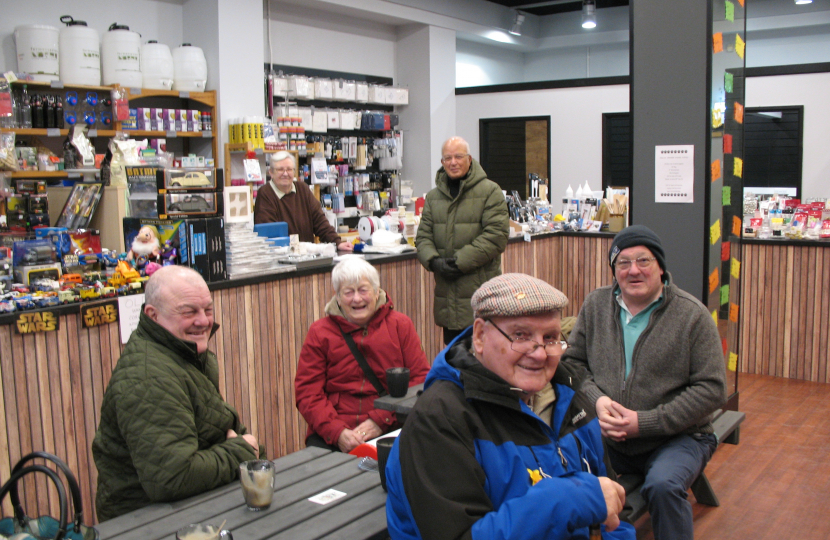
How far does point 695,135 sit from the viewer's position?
4004 millimetres

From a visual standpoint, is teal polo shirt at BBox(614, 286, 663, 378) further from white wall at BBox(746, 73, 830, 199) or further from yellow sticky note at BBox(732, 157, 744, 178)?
white wall at BBox(746, 73, 830, 199)

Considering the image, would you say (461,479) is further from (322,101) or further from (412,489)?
(322,101)

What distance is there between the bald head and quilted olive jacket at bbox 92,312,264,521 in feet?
0.20

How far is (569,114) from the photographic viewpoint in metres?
10.3

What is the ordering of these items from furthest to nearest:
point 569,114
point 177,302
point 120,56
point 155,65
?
point 569,114
point 155,65
point 120,56
point 177,302

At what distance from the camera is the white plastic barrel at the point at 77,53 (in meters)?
6.50

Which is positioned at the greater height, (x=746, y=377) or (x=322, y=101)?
(x=322, y=101)

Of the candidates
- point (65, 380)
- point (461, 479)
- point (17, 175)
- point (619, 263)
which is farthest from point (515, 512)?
point (17, 175)

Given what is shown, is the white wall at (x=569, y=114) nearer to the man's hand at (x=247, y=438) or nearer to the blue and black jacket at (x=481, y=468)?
the man's hand at (x=247, y=438)

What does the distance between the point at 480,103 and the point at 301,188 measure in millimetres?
5871

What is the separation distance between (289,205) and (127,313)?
2.27 meters

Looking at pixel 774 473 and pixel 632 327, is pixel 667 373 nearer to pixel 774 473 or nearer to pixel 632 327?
pixel 632 327

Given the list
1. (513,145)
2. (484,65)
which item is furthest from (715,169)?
(484,65)

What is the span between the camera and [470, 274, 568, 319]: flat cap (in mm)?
1739
